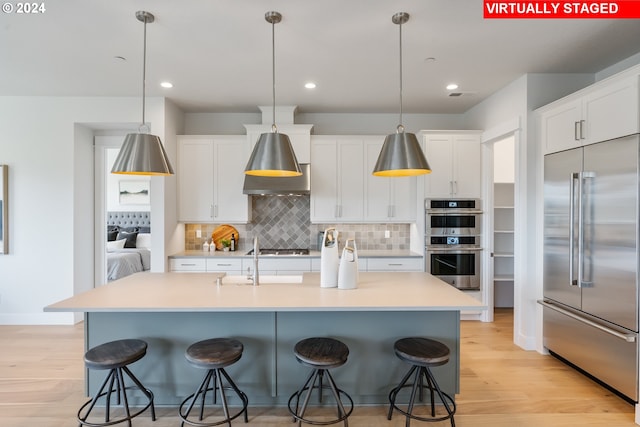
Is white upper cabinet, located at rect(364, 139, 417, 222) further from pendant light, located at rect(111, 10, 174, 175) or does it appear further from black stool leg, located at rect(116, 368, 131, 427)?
black stool leg, located at rect(116, 368, 131, 427)

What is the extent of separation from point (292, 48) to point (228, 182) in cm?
217

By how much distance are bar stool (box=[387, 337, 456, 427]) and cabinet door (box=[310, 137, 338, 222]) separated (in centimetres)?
252

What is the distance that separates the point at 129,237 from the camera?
19.3ft

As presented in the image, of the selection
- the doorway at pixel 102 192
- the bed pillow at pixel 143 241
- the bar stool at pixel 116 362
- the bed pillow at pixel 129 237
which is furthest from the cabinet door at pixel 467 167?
the bed pillow at pixel 129 237

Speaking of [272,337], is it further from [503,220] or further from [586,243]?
[503,220]

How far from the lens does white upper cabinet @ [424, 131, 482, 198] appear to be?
14.4 feet

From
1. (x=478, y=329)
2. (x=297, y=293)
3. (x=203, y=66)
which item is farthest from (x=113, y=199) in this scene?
(x=478, y=329)

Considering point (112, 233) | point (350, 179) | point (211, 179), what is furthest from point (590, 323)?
point (112, 233)

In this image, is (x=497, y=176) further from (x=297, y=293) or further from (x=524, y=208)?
(x=297, y=293)

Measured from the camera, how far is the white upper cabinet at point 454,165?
4.38 m

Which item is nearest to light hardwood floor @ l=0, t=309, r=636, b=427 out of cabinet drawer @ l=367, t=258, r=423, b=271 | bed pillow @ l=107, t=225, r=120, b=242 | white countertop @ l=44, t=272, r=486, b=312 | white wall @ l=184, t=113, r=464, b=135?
white countertop @ l=44, t=272, r=486, b=312

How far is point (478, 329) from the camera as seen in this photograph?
413 centimetres

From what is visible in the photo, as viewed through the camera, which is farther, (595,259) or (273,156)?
(595,259)

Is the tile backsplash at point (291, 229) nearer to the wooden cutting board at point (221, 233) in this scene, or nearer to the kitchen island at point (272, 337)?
the wooden cutting board at point (221, 233)
